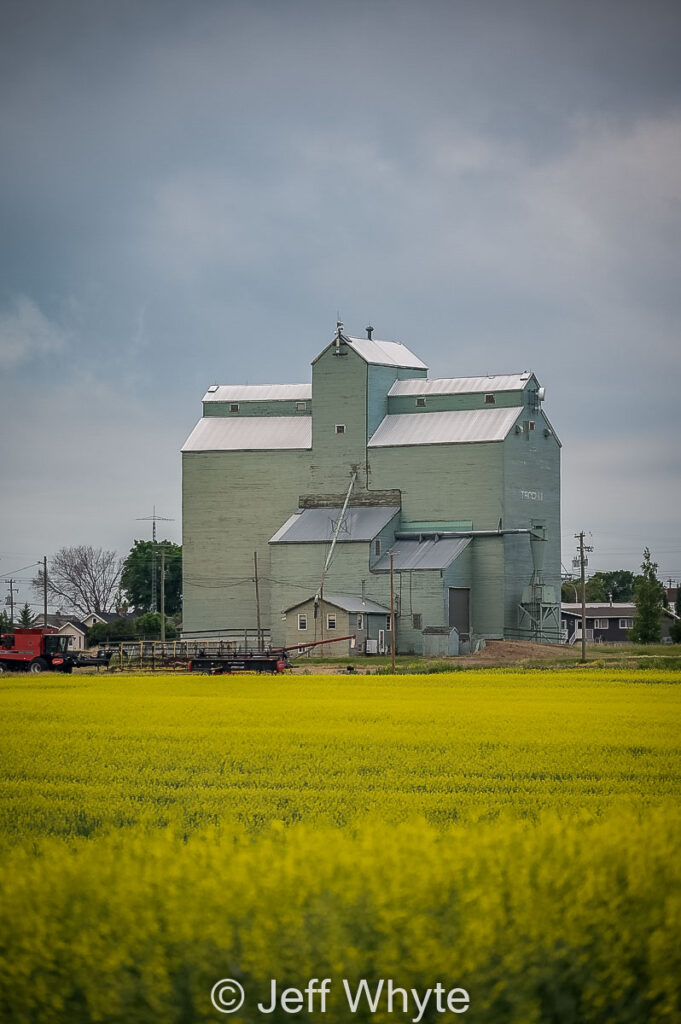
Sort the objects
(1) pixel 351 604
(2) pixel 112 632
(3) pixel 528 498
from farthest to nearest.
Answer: (2) pixel 112 632
(3) pixel 528 498
(1) pixel 351 604

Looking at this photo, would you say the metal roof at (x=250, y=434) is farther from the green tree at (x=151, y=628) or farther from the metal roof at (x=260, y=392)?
the green tree at (x=151, y=628)

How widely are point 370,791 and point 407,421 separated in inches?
2501

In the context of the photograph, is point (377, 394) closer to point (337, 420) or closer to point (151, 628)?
point (337, 420)

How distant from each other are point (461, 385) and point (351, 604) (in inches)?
620

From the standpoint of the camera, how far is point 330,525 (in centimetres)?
7569

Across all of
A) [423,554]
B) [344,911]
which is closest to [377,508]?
[423,554]

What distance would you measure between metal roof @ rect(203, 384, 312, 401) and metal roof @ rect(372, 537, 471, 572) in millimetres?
→ 14181

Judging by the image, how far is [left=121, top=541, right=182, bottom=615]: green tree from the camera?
372 ft

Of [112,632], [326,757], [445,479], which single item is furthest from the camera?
[112,632]

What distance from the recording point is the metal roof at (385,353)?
80.4 metres

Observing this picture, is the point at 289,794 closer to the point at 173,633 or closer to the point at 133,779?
the point at 133,779

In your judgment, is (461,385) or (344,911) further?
(461,385)

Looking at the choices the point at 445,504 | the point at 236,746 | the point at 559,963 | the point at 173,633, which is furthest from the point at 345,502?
the point at 559,963

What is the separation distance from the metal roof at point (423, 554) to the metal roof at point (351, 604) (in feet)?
6.04
